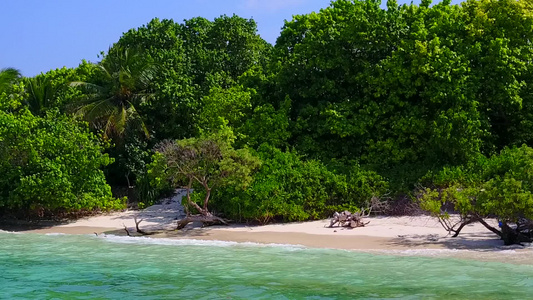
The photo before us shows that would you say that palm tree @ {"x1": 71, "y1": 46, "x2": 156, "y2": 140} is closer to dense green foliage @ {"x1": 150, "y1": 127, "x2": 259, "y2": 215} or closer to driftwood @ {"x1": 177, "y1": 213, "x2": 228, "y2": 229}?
dense green foliage @ {"x1": 150, "y1": 127, "x2": 259, "y2": 215}

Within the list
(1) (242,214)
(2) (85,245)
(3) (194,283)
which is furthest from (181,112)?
(3) (194,283)

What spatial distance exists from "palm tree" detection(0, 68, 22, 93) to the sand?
7.71 meters

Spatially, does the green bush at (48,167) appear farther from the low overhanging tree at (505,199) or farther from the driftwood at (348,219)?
the low overhanging tree at (505,199)

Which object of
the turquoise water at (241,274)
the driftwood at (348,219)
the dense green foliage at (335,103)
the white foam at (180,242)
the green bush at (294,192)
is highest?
the dense green foliage at (335,103)

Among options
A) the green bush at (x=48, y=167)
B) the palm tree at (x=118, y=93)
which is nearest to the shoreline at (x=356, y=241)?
the green bush at (x=48, y=167)

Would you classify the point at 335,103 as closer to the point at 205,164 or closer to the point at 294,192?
the point at 294,192

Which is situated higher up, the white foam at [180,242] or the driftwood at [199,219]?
the driftwood at [199,219]

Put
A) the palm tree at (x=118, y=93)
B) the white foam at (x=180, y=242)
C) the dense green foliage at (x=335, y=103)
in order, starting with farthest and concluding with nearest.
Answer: the palm tree at (x=118, y=93) → the dense green foliage at (x=335, y=103) → the white foam at (x=180, y=242)

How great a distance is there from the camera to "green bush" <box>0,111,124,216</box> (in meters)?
21.2

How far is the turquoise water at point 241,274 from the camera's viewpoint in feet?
38.7

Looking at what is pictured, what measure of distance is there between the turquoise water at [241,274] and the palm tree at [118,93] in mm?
8394

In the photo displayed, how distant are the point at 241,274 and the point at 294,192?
7.05m

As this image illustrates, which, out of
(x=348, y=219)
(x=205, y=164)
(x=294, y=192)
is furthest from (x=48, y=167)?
(x=348, y=219)

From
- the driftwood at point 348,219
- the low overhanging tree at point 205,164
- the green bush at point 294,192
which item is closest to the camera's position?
the driftwood at point 348,219
